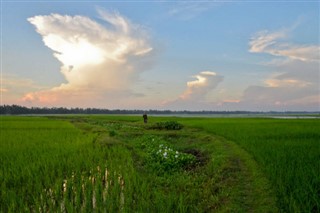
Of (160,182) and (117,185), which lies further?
(160,182)

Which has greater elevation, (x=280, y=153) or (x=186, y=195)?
(x=280, y=153)

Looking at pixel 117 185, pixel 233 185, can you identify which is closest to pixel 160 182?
pixel 117 185

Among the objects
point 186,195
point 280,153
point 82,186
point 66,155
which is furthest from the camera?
point 66,155

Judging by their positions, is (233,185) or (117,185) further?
(233,185)

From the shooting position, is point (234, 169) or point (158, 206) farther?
point (234, 169)

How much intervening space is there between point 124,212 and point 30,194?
2.62 metres

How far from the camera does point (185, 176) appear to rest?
6.95 meters

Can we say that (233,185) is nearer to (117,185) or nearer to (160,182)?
(160,182)

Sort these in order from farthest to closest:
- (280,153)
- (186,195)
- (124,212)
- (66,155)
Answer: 1. (66,155)
2. (280,153)
3. (186,195)
4. (124,212)

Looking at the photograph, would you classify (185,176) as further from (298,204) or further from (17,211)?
(17,211)

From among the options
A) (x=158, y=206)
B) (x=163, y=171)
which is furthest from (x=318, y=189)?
(x=163, y=171)

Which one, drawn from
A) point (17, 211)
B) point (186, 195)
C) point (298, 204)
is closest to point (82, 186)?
point (17, 211)

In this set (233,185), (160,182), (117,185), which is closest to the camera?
(117,185)

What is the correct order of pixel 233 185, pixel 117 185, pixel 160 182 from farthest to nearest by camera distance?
pixel 160 182
pixel 233 185
pixel 117 185
